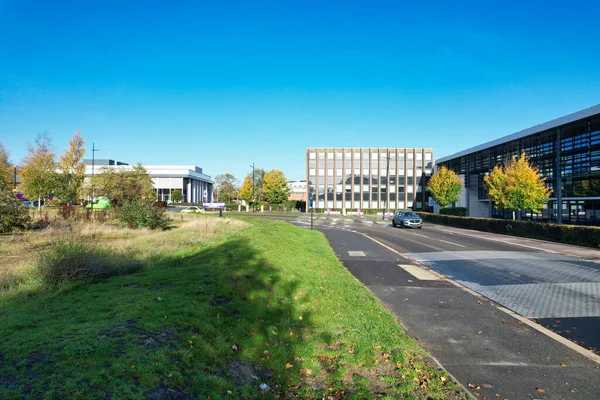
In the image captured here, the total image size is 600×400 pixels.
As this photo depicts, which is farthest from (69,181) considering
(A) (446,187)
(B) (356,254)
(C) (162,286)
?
(A) (446,187)

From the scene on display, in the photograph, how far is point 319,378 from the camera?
442cm

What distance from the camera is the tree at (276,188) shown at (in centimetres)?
7275

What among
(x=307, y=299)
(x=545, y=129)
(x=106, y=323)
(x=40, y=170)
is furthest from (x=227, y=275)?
(x=545, y=129)

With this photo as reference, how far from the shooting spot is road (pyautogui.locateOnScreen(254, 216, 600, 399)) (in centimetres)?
459

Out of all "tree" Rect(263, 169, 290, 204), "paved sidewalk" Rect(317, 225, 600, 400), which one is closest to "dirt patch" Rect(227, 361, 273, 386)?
"paved sidewalk" Rect(317, 225, 600, 400)

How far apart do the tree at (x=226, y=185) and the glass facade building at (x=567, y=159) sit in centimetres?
8245

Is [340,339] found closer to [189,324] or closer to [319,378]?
[319,378]

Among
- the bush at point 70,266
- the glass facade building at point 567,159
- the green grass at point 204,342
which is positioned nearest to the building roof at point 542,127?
the glass facade building at point 567,159

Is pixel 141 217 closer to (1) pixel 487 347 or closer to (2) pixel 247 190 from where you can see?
(1) pixel 487 347

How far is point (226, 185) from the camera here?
114m

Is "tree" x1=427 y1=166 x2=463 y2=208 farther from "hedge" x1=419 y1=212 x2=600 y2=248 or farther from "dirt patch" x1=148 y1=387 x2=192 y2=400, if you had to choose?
"dirt patch" x1=148 y1=387 x2=192 y2=400

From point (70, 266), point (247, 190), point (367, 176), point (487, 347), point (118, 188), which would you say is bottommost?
point (487, 347)

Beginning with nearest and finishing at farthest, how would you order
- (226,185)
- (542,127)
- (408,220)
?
(408,220) < (542,127) < (226,185)

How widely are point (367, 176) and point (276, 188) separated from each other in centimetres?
2305
